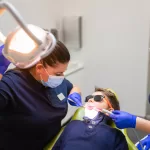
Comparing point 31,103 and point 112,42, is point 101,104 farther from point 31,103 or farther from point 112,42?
point 112,42

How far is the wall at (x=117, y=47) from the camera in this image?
283 centimetres

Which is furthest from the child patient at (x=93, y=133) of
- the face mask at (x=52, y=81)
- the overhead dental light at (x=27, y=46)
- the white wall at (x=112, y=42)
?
the white wall at (x=112, y=42)

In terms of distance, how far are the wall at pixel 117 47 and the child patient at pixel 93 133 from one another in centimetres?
150

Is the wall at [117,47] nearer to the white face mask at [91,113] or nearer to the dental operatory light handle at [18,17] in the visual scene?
the white face mask at [91,113]

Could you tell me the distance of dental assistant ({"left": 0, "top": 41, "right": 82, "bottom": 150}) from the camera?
122 cm

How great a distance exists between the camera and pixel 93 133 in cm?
138

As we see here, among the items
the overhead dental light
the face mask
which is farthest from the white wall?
the overhead dental light

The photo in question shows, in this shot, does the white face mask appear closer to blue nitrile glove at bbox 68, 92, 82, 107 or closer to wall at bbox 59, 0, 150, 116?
blue nitrile glove at bbox 68, 92, 82, 107

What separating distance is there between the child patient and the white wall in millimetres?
1374

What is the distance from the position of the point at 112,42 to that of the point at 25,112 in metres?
1.96

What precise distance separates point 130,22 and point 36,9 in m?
1.07

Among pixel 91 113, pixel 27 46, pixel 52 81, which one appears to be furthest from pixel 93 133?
pixel 27 46

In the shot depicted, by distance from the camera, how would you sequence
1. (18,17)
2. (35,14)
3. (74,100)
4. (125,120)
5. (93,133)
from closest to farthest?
(18,17)
(125,120)
(93,133)
(74,100)
(35,14)

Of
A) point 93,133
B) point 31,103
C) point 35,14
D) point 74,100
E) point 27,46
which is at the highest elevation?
point 27,46
